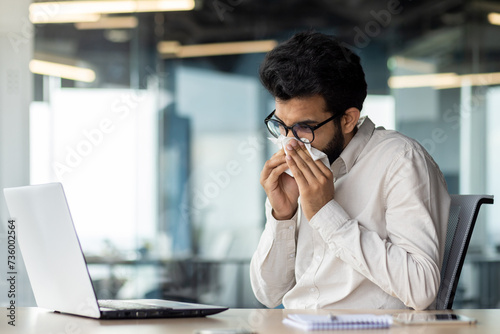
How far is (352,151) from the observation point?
1918 mm

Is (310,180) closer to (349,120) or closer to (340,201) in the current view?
(340,201)

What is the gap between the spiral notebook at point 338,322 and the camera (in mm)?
1260

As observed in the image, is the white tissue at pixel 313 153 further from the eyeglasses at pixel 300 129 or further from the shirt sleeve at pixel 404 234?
the shirt sleeve at pixel 404 234

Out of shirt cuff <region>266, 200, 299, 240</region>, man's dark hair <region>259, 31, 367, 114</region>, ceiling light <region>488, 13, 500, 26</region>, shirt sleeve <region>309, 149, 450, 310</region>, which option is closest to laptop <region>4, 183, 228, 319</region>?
shirt sleeve <region>309, 149, 450, 310</region>

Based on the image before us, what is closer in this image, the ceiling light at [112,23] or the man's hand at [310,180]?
the man's hand at [310,180]

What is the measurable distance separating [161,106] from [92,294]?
3852 millimetres

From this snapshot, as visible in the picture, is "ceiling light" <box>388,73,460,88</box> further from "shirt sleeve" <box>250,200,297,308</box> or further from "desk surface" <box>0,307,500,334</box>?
"desk surface" <box>0,307,500,334</box>

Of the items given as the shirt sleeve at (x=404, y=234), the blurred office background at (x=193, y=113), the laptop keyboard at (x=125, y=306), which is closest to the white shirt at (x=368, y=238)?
the shirt sleeve at (x=404, y=234)

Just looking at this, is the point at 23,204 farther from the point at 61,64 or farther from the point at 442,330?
the point at 61,64

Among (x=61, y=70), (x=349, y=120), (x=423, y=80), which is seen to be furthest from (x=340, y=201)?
(x=61, y=70)

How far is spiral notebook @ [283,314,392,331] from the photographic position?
1.26 meters

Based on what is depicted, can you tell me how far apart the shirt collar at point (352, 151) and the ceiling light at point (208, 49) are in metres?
3.29

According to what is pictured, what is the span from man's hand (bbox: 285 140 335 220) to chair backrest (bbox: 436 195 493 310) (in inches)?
14.6

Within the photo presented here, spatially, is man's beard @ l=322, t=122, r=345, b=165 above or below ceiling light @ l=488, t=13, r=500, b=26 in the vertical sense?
below
